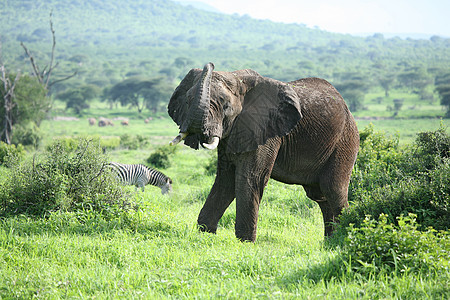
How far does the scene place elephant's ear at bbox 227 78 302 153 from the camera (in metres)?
5.71

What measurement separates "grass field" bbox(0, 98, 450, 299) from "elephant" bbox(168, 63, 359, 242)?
63cm

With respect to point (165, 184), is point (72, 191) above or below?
above

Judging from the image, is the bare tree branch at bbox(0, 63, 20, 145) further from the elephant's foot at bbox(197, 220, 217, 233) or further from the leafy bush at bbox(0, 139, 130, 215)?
the elephant's foot at bbox(197, 220, 217, 233)

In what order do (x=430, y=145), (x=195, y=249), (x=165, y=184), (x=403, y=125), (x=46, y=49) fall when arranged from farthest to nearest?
(x=46, y=49) → (x=403, y=125) → (x=165, y=184) → (x=430, y=145) → (x=195, y=249)

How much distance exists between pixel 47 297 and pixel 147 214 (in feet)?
8.33

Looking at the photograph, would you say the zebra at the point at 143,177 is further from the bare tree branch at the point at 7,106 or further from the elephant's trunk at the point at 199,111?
the bare tree branch at the point at 7,106

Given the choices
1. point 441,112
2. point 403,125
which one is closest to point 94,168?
point 403,125

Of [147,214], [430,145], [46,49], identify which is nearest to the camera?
[147,214]

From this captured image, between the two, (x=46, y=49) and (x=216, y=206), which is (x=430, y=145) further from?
(x=46, y=49)

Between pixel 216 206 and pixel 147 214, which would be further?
pixel 147 214

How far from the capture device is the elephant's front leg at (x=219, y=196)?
6133 millimetres

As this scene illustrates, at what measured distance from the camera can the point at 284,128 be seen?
19.3 feet

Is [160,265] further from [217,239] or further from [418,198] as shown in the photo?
[418,198]

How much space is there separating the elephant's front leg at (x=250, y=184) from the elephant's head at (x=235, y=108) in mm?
175
